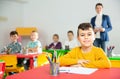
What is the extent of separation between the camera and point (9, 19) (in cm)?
881

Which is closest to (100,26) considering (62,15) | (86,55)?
(86,55)

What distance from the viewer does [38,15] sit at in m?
8.54

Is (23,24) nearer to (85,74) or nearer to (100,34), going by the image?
(100,34)

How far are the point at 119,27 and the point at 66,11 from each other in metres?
1.83

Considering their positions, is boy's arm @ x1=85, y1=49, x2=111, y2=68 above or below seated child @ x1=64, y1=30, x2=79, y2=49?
below

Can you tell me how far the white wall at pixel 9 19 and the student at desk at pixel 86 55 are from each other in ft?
22.1

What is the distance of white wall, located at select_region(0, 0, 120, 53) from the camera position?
7.51 metres

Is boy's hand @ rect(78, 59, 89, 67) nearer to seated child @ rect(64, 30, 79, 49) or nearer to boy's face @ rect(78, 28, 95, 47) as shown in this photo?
boy's face @ rect(78, 28, 95, 47)

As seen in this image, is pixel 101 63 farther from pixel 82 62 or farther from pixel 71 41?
pixel 71 41

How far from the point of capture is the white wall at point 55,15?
24.6 ft

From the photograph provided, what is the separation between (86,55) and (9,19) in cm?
700

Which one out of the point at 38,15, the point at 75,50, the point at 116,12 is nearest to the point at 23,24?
the point at 38,15

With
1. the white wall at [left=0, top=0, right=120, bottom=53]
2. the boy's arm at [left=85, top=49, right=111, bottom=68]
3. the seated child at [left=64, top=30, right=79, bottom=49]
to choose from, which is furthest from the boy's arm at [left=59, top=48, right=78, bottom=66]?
the white wall at [left=0, top=0, right=120, bottom=53]

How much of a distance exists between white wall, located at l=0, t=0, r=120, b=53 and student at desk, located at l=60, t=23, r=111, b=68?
17.7ft
